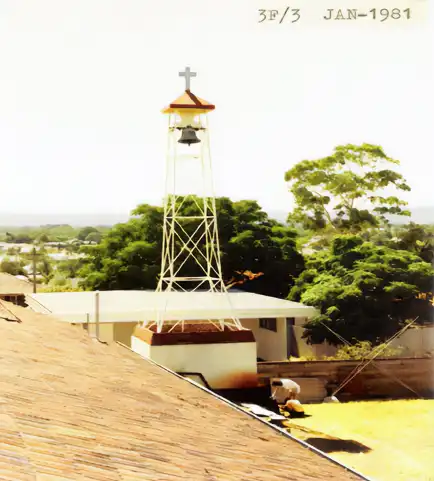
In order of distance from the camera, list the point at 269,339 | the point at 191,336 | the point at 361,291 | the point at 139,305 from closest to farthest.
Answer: the point at 191,336 < the point at 139,305 < the point at 269,339 < the point at 361,291

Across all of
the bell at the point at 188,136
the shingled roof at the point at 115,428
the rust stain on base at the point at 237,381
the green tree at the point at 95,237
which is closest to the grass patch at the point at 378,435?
the rust stain on base at the point at 237,381

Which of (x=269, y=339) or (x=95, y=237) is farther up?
(x=95, y=237)

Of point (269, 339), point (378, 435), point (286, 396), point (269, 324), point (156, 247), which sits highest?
point (156, 247)

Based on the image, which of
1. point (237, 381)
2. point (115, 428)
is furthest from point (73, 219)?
point (115, 428)

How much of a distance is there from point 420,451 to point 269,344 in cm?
133

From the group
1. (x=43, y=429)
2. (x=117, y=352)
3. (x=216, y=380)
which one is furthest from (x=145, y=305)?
(x=43, y=429)

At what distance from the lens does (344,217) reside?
605 cm

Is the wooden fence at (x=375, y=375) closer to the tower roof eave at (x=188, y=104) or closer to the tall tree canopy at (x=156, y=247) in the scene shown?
the tall tree canopy at (x=156, y=247)

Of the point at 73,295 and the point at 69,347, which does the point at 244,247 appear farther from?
the point at 69,347

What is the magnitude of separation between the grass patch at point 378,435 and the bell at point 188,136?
1.92 metres

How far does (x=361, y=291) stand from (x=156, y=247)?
1.81m

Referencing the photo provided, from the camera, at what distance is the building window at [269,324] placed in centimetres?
558

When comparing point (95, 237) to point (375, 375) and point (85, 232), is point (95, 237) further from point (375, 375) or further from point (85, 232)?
point (375, 375)

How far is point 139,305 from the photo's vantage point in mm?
5250
